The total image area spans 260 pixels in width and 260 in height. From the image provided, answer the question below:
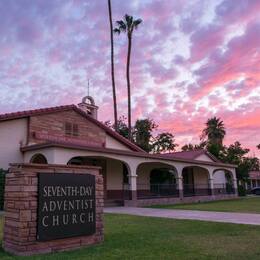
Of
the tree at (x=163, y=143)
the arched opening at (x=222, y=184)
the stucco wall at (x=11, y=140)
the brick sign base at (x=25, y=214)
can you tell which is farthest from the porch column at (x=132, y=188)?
the tree at (x=163, y=143)

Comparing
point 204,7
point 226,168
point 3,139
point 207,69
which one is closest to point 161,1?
point 204,7

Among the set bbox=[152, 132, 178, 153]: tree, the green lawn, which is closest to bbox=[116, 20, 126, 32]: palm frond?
bbox=[152, 132, 178, 153]: tree

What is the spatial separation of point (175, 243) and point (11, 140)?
14.8 metres

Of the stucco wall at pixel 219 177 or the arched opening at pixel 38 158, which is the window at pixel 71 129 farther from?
the stucco wall at pixel 219 177

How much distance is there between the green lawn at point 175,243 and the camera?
6434 millimetres

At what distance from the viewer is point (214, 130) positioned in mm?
62656

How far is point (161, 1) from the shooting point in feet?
59.3

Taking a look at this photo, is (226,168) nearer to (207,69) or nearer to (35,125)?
(207,69)

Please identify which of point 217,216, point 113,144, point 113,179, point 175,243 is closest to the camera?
point 175,243

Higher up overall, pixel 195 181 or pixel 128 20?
pixel 128 20

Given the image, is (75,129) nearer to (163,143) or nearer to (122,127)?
(122,127)

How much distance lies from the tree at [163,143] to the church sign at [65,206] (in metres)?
46.6

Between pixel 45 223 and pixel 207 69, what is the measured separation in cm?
1767

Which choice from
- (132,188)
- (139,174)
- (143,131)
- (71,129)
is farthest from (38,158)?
(143,131)
